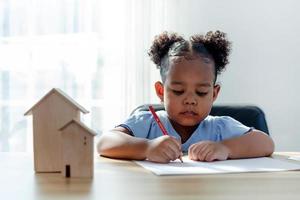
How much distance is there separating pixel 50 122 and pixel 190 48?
673 millimetres

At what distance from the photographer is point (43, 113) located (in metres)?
0.88

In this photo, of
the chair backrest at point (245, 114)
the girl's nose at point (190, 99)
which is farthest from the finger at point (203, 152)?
the chair backrest at point (245, 114)

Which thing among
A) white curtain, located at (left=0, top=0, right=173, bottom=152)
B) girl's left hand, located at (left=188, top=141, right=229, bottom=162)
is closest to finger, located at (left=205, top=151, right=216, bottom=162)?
girl's left hand, located at (left=188, top=141, right=229, bottom=162)

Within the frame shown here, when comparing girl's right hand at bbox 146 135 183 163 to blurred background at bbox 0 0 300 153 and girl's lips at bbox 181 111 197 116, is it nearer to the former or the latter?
girl's lips at bbox 181 111 197 116

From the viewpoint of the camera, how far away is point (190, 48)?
145cm

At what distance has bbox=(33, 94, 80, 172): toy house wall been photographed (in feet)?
2.87

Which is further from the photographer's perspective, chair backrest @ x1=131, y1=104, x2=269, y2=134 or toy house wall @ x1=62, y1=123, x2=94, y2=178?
chair backrest @ x1=131, y1=104, x2=269, y2=134

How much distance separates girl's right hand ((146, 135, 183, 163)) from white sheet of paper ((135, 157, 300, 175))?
1 centimetres

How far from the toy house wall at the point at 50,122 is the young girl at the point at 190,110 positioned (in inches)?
11.8

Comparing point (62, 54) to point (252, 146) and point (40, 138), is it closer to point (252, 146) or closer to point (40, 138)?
point (252, 146)

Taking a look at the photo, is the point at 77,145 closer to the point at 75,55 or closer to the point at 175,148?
the point at 175,148

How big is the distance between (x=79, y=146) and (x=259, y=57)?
2.21 meters

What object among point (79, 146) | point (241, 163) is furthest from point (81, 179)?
point (241, 163)

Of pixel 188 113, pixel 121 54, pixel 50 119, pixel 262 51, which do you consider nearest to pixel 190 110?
pixel 188 113
